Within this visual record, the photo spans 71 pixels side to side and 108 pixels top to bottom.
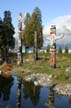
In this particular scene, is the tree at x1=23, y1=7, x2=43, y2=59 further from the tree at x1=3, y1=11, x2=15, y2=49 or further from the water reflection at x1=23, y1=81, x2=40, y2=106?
the water reflection at x1=23, y1=81, x2=40, y2=106

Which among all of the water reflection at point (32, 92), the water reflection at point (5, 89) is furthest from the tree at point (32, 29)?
the water reflection at point (32, 92)

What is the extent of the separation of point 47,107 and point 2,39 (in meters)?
73.1

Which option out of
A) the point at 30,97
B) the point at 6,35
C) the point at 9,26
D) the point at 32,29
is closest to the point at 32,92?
the point at 30,97

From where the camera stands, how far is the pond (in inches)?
1145

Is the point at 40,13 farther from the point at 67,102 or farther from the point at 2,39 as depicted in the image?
the point at 67,102

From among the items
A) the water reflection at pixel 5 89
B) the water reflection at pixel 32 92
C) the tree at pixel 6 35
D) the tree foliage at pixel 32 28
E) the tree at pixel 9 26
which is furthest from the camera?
the tree foliage at pixel 32 28

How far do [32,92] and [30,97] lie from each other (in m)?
2.73

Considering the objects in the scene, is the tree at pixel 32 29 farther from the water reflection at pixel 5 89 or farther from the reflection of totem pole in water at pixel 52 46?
the water reflection at pixel 5 89

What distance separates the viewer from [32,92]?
117 feet

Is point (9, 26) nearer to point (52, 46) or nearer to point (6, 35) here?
point (6, 35)

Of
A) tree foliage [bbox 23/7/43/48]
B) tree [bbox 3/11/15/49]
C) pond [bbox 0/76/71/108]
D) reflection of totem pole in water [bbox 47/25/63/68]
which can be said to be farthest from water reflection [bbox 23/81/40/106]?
tree foliage [bbox 23/7/43/48]

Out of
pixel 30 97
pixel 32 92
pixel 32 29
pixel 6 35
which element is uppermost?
pixel 32 29

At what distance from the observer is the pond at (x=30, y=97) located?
29.1 m

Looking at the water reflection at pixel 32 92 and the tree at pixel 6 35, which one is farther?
the tree at pixel 6 35
